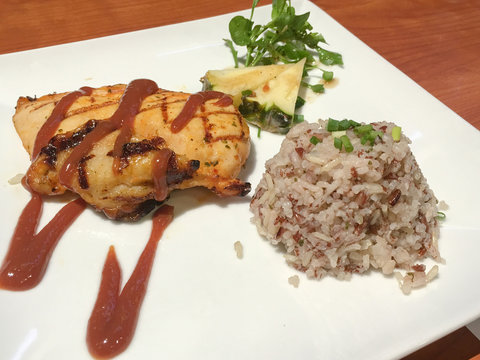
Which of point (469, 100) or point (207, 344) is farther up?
point (207, 344)

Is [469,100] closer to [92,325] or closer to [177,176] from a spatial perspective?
[177,176]

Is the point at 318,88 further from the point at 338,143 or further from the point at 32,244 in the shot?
the point at 32,244

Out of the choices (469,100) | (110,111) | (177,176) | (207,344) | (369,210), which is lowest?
(469,100)

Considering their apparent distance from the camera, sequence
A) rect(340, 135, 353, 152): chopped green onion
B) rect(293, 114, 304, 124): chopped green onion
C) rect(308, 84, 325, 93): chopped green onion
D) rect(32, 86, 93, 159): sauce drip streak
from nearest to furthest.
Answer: rect(340, 135, 353, 152): chopped green onion → rect(32, 86, 93, 159): sauce drip streak → rect(293, 114, 304, 124): chopped green onion → rect(308, 84, 325, 93): chopped green onion

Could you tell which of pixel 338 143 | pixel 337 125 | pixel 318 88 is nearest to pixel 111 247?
pixel 338 143

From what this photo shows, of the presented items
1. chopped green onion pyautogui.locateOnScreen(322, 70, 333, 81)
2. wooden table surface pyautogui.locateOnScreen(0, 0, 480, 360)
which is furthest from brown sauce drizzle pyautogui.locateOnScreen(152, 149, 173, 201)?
wooden table surface pyautogui.locateOnScreen(0, 0, 480, 360)

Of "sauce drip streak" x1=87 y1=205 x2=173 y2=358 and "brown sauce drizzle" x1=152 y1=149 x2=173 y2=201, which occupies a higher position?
"brown sauce drizzle" x1=152 y1=149 x2=173 y2=201

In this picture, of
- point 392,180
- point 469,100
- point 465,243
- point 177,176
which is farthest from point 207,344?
point 469,100

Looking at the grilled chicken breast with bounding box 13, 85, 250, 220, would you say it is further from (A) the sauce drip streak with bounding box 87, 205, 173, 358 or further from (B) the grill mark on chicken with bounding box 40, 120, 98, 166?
(A) the sauce drip streak with bounding box 87, 205, 173, 358
